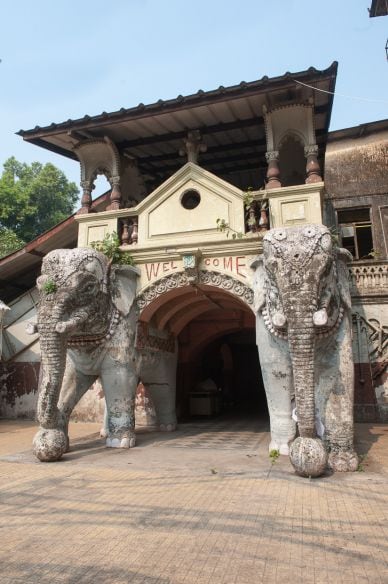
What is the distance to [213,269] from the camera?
801 centimetres

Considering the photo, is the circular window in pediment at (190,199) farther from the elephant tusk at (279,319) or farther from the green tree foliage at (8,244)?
the green tree foliage at (8,244)

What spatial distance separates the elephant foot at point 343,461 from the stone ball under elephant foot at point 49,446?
151 inches

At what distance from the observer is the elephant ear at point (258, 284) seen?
696cm

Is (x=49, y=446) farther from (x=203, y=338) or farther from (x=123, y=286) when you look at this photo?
(x=203, y=338)

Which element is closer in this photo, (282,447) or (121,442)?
(282,447)

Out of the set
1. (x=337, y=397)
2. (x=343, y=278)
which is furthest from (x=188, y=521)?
(x=343, y=278)

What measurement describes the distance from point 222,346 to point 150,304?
8.22m

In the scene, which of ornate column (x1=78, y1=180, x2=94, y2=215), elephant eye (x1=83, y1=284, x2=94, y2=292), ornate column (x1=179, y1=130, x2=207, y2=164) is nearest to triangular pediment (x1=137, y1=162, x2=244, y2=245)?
ornate column (x1=179, y1=130, x2=207, y2=164)

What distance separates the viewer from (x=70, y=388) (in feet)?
25.3

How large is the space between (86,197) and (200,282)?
3.32 m

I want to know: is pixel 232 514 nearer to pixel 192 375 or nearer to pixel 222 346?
pixel 192 375

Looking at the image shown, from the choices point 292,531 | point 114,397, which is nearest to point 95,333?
point 114,397

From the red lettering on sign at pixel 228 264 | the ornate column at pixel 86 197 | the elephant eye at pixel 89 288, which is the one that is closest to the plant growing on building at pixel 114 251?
the elephant eye at pixel 89 288

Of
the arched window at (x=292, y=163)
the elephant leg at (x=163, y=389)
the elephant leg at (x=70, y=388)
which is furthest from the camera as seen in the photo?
the arched window at (x=292, y=163)
